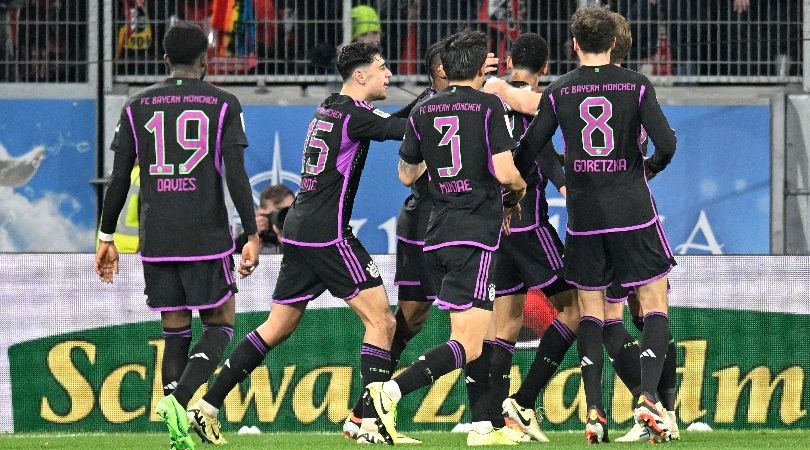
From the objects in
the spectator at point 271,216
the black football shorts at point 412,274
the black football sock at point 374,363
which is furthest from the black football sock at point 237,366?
the spectator at point 271,216

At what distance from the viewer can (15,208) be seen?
15.2m

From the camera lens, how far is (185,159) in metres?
7.82

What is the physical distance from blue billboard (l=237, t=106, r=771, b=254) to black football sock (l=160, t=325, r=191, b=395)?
6.82 metres

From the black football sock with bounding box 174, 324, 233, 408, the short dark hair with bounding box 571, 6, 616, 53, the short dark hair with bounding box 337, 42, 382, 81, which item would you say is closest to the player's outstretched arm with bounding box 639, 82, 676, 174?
the short dark hair with bounding box 571, 6, 616, 53

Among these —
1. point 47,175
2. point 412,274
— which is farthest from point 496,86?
point 47,175

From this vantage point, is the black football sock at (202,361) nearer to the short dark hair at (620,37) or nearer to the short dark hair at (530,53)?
the short dark hair at (530,53)

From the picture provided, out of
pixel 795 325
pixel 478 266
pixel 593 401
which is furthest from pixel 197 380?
pixel 795 325

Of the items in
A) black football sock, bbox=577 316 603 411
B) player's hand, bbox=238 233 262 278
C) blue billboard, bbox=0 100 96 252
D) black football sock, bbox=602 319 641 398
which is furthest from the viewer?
blue billboard, bbox=0 100 96 252

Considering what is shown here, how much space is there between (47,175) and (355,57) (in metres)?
7.04

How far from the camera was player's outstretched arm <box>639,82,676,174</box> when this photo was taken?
26.9ft

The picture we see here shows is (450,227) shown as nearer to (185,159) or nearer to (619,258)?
(619,258)

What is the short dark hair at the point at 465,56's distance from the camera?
8.23 meters

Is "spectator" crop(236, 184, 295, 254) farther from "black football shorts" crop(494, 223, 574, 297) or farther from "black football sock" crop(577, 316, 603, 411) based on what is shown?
"black football sock" crop(577, 316, 603, 411)

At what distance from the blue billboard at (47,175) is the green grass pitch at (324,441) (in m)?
4.86
